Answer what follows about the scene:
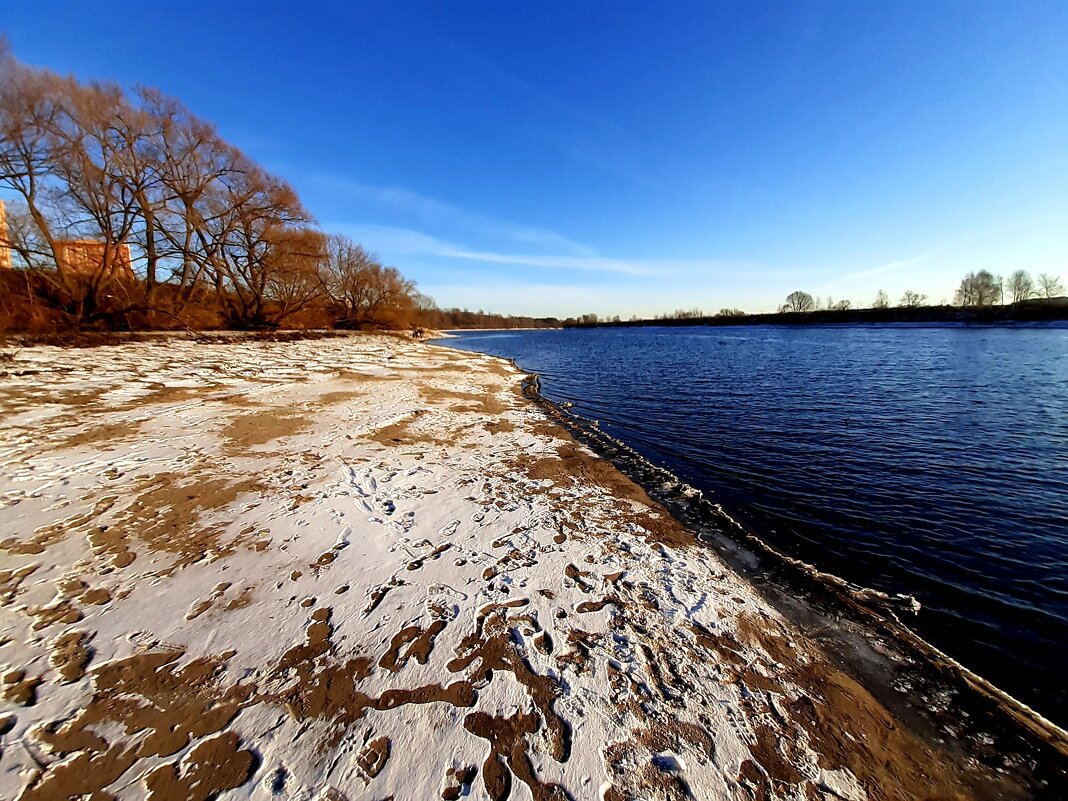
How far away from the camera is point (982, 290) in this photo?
3305 inches

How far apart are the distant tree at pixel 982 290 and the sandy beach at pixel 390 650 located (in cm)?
12095

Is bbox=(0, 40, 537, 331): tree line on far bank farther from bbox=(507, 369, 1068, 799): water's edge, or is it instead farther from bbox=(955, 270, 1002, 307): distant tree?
bbox=(955, 270, 1002, 307): distant tree

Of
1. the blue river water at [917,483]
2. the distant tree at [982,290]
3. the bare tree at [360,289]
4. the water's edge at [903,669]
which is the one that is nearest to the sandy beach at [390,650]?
the water's edge at [903,669]

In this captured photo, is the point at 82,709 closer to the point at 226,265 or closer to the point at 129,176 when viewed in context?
the point at 129,176

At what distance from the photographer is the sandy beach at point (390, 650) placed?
8.37 ft

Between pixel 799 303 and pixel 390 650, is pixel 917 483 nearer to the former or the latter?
pixel 390 650

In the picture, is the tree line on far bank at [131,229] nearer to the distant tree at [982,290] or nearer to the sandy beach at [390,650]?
the sandy beach at [390,650]

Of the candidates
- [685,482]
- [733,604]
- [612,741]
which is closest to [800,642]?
[733,604]

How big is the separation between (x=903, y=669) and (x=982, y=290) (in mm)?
124511

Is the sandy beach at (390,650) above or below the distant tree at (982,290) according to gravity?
below

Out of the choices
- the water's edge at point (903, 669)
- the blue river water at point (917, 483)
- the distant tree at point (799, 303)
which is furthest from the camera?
the distant tree at point (799, 303)

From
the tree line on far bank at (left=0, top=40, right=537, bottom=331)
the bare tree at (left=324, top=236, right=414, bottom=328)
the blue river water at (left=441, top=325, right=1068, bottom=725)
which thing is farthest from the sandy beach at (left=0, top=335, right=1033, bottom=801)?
the bare tree at (left=324, top=236, right=414, bottom=328)

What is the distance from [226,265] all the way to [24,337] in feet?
57.5

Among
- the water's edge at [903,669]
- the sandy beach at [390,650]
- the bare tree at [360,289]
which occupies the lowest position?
the water's edge at [903,669]
